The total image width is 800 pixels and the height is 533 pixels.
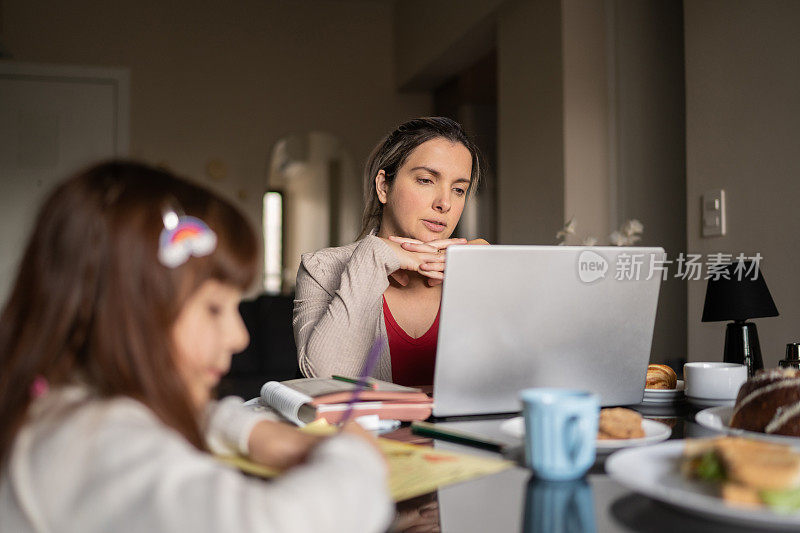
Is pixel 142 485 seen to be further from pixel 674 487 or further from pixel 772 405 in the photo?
pixel 772 405

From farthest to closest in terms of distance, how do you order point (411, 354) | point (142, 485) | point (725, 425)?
point (411, 354)
point (725, 425)
point (142, 485)

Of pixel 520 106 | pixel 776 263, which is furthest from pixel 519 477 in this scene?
pixel 520 106

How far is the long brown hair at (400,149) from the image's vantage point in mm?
1750

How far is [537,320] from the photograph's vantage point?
3.02 feet

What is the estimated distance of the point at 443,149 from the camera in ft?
5.65

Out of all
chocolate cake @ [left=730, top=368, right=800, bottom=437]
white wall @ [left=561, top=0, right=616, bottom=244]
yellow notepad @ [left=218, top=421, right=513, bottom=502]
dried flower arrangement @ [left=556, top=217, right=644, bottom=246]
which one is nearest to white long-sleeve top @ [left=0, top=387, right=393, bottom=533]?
yellow notepad @ [left=218, top=421, right=513, bottom=502]

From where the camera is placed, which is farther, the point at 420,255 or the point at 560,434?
the point at 420,255

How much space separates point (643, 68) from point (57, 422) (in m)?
3.01

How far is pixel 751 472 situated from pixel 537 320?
417 millimetres

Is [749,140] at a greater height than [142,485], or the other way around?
[749,140]

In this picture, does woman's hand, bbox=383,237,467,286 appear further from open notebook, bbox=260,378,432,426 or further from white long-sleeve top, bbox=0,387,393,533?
white long-sleeve top, bbox=0,387,393,533

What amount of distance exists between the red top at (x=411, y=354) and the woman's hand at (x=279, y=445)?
913mm

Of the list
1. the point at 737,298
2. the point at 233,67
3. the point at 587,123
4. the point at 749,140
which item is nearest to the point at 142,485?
the point at 737,298

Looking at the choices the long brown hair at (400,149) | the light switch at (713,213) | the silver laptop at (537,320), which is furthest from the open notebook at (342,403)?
the light switch at (713,213)
